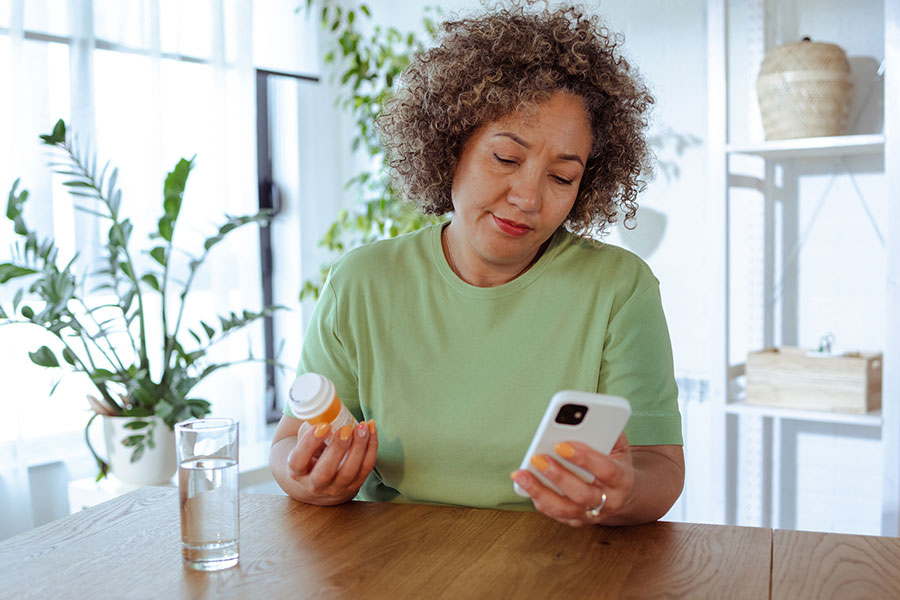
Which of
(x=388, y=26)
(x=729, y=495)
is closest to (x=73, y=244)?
(x=388, y=26)

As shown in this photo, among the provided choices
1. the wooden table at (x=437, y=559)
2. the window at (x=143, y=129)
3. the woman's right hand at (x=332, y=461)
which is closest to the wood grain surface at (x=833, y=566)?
the wooden table at (x=437, y=559)

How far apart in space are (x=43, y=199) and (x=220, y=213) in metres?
0.64

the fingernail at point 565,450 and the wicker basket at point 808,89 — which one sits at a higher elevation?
the wicker basket at point 808,89

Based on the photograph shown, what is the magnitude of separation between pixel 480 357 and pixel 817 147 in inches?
59.4

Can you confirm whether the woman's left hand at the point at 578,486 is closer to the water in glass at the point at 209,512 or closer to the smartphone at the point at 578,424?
the smartphone at the point at 578,424

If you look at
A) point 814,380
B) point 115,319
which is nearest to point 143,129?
point 115,319

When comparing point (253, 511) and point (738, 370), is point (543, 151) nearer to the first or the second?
point (253, 511)

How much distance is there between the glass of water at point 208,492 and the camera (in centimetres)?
94

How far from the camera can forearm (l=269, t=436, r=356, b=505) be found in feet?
3.92

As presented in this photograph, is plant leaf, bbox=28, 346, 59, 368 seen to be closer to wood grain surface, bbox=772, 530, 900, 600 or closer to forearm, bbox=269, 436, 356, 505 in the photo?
forearm, bbox=269, 436, 356, 505

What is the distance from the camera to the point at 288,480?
1229 mm

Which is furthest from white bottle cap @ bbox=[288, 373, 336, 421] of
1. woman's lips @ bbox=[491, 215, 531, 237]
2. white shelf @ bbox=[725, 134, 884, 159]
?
white shelf @ bbox=[725, 134, 884, 159]

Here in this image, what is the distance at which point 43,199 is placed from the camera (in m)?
2.53

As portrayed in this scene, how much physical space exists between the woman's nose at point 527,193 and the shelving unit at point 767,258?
4.48ft
